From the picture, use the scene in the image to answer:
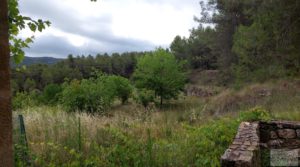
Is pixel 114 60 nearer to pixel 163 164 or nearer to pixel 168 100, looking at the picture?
pixel 168 100

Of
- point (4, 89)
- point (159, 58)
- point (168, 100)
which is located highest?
point (159, 58)

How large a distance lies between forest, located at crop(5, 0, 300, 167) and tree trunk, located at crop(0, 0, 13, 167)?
523mm

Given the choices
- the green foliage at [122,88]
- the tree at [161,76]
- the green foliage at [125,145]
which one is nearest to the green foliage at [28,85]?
the tree at [161,76]

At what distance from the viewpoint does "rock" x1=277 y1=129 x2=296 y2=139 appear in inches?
214

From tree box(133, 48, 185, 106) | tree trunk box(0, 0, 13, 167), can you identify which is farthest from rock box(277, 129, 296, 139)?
tree box(133, 48, 185, 106)

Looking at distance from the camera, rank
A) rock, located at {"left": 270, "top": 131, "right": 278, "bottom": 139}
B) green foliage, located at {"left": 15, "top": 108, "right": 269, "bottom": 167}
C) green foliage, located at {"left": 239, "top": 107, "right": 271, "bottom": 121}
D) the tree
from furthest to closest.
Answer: the tree
green foliage, located at {"left": 239, "top": 107, "right": 271, "bottom": 121}
rock, located at {"left": 270, "top": 131, "right": 278, "bottom": 139}
green foliage, located at {"left": 15, "top": 108, "right": 269, "bottom": 167}

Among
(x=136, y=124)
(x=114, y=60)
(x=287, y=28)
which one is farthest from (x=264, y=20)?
(x=114, y=60)

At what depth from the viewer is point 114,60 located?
225 ft

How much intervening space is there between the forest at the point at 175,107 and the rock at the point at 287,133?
84cm

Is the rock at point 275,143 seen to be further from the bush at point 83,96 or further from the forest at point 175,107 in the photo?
the bush at point 83,96

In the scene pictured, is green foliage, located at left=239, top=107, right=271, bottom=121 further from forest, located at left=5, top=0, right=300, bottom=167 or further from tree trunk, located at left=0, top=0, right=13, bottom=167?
tree trunk, located at left=0, top=0, right=13, bottom=167

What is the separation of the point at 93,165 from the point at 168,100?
30.2 meters

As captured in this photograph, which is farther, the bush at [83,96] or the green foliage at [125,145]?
the bush at [83,96]

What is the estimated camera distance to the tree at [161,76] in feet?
105
